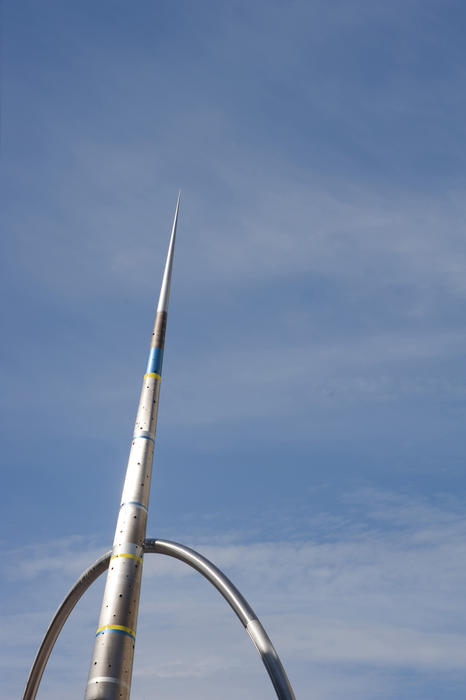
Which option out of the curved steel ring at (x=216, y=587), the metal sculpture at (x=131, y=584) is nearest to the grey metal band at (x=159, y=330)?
the metal sculpture at (x=131, y=584)

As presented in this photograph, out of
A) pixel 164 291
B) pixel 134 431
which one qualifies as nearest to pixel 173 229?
pixel 164 291

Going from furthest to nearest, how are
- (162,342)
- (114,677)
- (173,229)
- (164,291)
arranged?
(173,229), (164,291), (162,342), (114,677)

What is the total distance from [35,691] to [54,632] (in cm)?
387

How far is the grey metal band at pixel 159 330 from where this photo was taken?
43.7 metres

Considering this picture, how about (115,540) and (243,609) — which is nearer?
(115,540)

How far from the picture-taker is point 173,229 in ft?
172

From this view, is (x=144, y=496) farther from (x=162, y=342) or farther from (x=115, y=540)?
(x=162, y=342)

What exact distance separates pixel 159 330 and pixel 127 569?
16.6 m

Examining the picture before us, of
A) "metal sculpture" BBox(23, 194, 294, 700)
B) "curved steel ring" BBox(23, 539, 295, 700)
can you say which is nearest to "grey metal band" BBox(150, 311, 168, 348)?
"metal sculpture" BBox(23, 194, 294, 700)

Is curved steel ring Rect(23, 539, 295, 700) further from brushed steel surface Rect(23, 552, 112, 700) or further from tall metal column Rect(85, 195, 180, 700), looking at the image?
tall metal column Rect(85, 195, 180, 700)

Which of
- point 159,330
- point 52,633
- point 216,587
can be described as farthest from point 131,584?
point 159,330

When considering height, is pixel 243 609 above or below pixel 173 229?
below

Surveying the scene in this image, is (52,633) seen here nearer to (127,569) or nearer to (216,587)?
(216,587)

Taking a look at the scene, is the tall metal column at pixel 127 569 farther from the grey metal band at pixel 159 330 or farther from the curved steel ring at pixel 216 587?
the curved steel ring at pixel 216 587
